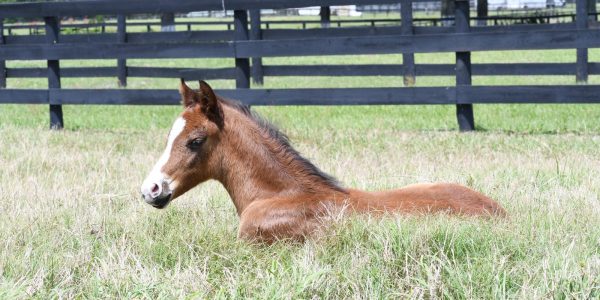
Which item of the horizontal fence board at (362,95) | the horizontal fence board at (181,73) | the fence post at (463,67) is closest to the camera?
the horizontal fence board at (362,95)

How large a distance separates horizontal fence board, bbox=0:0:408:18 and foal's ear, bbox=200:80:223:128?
4.96 m

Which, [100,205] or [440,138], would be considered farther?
[440,138]

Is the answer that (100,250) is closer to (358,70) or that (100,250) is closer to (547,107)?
(547,107)

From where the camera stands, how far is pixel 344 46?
32.9 ft

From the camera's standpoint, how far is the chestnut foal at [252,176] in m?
4.89

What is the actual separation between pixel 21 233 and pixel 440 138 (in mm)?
5153

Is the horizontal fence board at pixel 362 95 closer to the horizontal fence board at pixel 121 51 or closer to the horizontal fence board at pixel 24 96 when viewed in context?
the horizontal fence board at pixel 24 96

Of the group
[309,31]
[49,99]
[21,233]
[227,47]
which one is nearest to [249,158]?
[21,233]

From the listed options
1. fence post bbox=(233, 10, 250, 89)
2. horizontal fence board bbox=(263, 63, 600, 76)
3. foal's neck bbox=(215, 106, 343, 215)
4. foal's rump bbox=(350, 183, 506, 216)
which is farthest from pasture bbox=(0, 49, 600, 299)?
horizontal fence board bbox=(263, 63, 600, 76)

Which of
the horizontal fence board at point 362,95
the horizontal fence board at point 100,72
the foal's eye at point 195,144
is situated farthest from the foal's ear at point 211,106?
the horizontal fence board at point 100,72

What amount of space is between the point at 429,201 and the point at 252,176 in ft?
3.14

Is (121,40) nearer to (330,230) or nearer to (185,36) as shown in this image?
(185,36)

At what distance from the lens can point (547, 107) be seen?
1227 centimetres

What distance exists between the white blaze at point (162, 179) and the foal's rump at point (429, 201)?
0.97m
